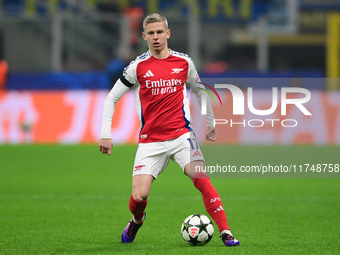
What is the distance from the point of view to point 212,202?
6.21 metres

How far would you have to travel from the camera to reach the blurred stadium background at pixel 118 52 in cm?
1817

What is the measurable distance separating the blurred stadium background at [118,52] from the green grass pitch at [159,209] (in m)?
3.87

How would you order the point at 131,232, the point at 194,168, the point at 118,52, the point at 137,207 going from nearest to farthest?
the point at 194,168 → the point at 137,207 → the point at 131,232 → the point at 118,52

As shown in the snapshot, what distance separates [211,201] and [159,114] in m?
0.88

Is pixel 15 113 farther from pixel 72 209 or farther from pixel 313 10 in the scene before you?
pixel 313 10

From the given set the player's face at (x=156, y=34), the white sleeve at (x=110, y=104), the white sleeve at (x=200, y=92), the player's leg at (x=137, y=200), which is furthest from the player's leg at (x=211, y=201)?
the player's face at (x=156, y=34)

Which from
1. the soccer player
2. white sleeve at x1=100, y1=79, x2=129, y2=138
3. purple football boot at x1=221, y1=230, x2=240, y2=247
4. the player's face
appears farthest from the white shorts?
the player's face

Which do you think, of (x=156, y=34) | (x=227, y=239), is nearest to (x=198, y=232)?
(x=227, y=239)

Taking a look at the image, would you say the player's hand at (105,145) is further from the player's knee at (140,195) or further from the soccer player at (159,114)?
the player's knee at (140,195)

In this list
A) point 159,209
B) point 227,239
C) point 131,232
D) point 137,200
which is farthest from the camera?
point 159,209

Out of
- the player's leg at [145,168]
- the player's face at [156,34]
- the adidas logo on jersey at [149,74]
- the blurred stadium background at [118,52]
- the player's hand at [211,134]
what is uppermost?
the player's face at [156,34]

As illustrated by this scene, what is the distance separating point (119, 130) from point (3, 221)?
10.1m

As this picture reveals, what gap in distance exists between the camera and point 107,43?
2658 cm

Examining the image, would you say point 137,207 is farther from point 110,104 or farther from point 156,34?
point 156,34
